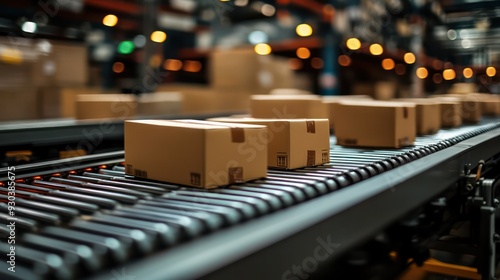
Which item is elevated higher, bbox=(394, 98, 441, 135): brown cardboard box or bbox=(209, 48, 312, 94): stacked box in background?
bbox=(209, 48, 312, 94): stacked box in background

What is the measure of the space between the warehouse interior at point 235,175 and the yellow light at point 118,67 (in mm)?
4530

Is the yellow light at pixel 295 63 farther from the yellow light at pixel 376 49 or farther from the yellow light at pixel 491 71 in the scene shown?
the yellow light at pixel 491 71

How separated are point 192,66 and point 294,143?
8.74 meters

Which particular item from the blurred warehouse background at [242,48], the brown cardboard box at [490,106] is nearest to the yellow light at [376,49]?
the blurred warehouse background at [242,48]

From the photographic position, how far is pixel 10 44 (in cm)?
385

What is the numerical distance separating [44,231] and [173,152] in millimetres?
543

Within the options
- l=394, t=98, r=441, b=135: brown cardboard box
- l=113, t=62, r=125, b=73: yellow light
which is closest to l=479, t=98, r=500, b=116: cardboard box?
l=394, t=98, r=441, b=135: brown cardboard box

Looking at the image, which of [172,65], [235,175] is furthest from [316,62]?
[235,175]

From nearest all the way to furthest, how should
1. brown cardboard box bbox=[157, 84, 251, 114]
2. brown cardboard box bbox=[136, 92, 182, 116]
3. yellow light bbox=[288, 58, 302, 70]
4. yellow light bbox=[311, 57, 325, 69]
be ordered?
brown cardboard box bbox=[136, 92, 182, 116] → brown cardboard box bbox=[157, 84, 251, 114] → yellow light bbox=[311, 57, 325, 69] → yellow light bbox=[288, 58, 302, 70]

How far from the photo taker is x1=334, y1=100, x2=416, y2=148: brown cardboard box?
2.45 metres

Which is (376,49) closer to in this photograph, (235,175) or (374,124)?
(374,124)

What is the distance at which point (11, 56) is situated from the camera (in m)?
3.77

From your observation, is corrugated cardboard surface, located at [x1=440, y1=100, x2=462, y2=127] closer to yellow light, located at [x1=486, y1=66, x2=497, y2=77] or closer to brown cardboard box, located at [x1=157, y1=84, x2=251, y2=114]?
brown cardboard box, located at [x1=157, y1=84, x2=251, y2=114]

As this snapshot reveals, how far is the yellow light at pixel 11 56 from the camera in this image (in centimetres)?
371
